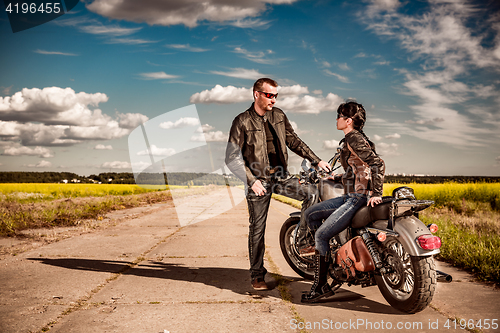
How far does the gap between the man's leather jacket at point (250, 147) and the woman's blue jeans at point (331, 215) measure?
671 millimetres

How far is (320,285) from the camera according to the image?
3.72 meters

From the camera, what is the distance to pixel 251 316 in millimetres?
3256

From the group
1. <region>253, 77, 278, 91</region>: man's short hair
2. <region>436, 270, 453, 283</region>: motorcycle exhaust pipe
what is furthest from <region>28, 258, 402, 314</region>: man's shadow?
<region>253, 77, 278, 91</region>: man's short hair

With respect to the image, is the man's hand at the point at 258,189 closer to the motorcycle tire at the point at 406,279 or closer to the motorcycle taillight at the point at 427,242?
the motorcycle tire at the point at 406,279

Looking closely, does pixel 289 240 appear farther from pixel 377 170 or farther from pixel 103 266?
pixel 103 266

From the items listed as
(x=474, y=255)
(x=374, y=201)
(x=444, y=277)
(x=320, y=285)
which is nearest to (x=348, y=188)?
(x=374, y=201)

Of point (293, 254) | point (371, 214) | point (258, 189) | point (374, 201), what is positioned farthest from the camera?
point (293, 254)

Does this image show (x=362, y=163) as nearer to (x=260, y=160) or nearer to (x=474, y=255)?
(x=260, y=160)

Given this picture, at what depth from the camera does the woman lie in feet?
10.8

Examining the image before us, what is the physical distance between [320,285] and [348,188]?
1.03 meters

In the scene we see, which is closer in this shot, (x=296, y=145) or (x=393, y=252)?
(x=393, y=252)

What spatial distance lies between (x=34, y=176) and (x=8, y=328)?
7306cm

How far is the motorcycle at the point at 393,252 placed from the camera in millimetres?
3088

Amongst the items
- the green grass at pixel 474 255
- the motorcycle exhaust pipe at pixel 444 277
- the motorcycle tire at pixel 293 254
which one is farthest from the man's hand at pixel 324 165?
the green grass at pixel 474 255
